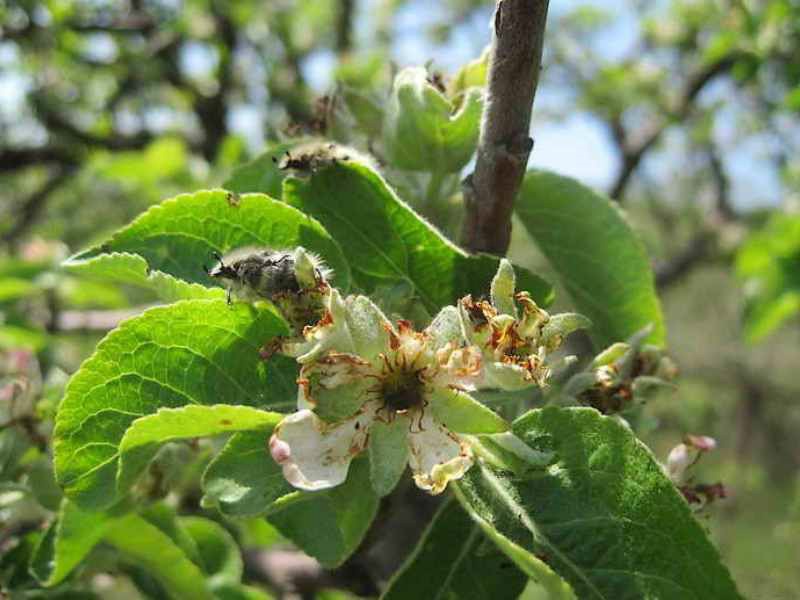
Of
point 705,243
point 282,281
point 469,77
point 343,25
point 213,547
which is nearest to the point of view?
point 282,281

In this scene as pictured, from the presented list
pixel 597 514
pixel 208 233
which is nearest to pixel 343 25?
pixel 208 233

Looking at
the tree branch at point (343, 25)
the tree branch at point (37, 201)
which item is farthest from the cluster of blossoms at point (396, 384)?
the tree branch at point (343, 25)

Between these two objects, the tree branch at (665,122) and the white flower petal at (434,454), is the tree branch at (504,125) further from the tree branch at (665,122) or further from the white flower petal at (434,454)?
the tree branch at (665,122)

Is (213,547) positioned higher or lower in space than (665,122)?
lower

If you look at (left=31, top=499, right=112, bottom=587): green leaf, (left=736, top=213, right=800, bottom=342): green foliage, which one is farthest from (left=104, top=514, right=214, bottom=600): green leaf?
(left=736, top=213, right=800, bottom=342): green foliage

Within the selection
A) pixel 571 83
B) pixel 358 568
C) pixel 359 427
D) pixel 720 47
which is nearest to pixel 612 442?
pixel 359 427

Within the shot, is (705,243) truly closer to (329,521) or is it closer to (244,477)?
(329,521)

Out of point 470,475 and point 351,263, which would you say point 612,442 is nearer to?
point 470,475

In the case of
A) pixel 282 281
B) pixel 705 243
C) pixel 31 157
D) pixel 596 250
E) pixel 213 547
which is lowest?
pixel 213 547
